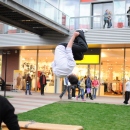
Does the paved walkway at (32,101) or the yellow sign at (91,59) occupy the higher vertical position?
the yellow sign at (91,59)

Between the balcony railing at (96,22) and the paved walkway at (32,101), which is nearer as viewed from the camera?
the paved walkway at (32,101)

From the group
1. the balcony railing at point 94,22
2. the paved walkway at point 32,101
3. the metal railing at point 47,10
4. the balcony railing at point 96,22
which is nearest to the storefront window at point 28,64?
the balcony railing at point 94,22

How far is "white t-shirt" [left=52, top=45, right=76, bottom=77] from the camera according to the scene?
5445 millimetres

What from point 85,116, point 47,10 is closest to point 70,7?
point 47,10

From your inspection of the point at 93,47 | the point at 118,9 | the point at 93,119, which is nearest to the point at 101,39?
the point at 93,47

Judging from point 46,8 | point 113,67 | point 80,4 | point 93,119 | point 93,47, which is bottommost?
point 93,119

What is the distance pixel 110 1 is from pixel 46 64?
8.01 m

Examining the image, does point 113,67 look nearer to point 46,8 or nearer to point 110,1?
point 110,1

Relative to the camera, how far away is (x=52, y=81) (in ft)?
85.6

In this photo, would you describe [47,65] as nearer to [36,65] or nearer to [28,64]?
[36,65]

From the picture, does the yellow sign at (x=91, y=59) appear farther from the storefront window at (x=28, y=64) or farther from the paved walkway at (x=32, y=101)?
the paved walkway at (x=32, y=101)

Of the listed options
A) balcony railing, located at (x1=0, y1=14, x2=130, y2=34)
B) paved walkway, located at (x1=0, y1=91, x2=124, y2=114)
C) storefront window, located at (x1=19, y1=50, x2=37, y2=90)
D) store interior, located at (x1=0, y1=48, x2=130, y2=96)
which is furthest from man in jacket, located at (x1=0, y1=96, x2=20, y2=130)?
storefront window, located at (x1=19, y1=50, x2=37, y2=90)

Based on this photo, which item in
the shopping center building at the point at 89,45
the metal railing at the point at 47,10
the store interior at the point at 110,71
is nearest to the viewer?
the metal railing at the point at 47,10

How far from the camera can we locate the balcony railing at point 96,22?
21062mm
